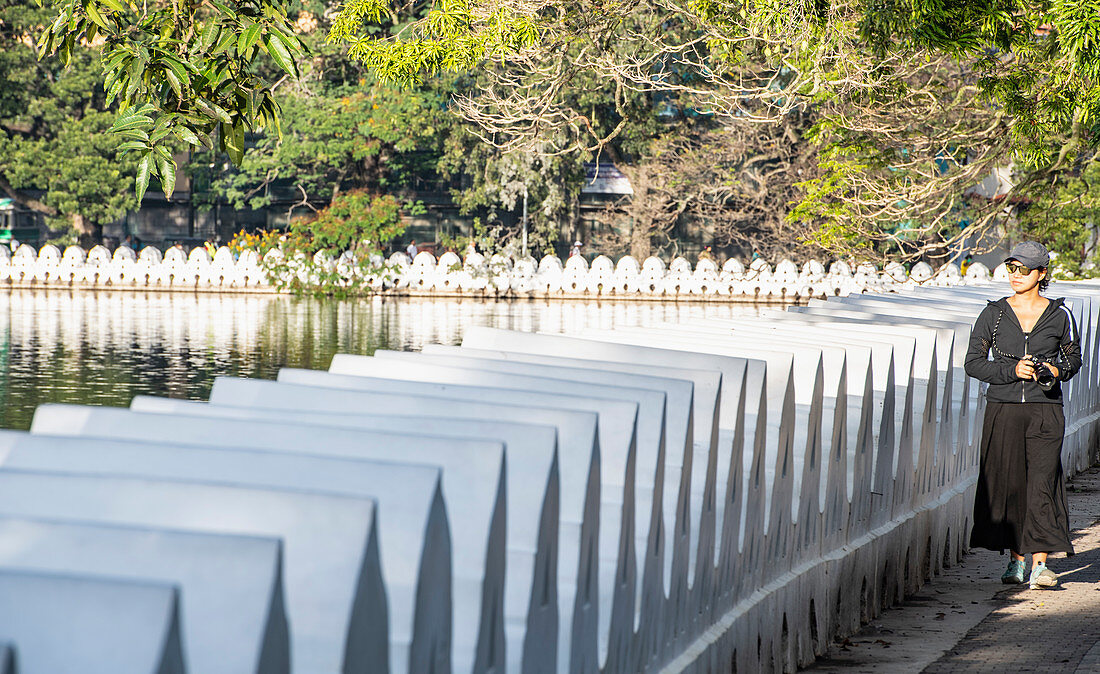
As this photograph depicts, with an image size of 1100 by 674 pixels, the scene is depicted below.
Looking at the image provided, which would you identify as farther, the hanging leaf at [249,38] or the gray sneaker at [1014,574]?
the gray sneaker at [1014,574]

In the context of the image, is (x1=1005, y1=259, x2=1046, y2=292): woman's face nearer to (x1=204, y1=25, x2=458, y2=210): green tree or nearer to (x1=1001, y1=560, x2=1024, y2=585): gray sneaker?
(x1=1001, y1=560, x2=1024, y2=585): gray sneaker

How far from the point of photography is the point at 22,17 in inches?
1352

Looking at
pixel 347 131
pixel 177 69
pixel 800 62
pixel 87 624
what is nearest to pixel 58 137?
pixel 347 131

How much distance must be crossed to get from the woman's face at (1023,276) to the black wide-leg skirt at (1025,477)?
59 cm

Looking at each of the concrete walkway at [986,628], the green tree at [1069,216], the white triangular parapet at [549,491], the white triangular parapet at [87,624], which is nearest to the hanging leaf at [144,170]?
the white triangular parapet at [549,491]

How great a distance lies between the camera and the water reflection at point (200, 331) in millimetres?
14359

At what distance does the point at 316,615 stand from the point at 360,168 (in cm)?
3593

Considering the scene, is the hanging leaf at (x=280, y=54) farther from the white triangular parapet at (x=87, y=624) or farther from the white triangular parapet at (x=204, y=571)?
the white triangular parapet at (x=87, y=624)

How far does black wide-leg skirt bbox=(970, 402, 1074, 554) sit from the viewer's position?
6.55 meters

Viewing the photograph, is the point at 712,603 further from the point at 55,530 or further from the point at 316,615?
the point at 55,530

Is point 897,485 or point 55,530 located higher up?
point 55,530

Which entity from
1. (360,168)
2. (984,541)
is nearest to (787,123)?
(360,168)

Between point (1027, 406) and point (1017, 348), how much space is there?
30cm

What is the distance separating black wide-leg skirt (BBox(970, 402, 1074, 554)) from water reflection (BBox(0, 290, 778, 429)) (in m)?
5.55
